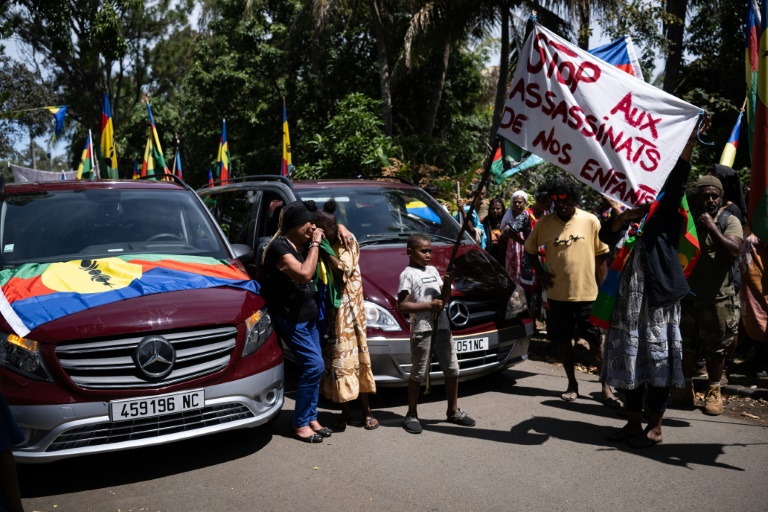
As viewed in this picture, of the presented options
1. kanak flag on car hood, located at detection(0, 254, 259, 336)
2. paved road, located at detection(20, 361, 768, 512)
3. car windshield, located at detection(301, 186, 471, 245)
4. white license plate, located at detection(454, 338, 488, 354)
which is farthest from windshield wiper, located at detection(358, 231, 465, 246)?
paved road, located at detection(20, 361, 768, 512)

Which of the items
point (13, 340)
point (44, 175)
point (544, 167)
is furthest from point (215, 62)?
point (13, 340)

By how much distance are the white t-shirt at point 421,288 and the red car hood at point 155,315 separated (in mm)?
1141

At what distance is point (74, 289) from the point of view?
14.5ft

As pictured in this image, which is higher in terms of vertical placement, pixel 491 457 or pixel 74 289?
pixel 74 289

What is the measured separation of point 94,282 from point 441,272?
112 inches

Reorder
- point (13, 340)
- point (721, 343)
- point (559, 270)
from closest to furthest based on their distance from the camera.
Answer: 1. point (13, 340)
2. point (721, 343)
3. point (559, 270)

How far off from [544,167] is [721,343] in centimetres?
827

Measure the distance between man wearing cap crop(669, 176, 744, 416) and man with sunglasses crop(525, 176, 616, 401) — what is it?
734mm

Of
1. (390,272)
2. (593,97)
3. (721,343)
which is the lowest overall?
(721,343)

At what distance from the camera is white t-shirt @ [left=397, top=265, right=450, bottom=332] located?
5250mm

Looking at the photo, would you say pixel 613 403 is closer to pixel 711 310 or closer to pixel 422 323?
pixel 711 310

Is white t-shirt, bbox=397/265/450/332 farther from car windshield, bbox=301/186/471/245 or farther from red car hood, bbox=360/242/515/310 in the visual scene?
car windshield, bbox=301/186/471/245

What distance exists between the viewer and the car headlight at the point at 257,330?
4633mm

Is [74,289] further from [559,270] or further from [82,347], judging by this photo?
[559,270]
